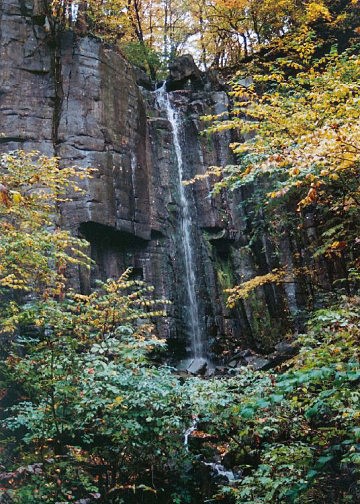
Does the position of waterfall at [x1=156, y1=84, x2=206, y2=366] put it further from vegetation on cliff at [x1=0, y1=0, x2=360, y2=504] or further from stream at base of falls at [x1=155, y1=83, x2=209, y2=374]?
vegetation on cliff at [x1=0, y1=0, x2=360, y2=504]

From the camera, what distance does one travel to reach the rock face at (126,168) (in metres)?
12.2

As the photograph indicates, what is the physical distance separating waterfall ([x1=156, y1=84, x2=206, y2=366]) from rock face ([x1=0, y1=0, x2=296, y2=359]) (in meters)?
0.18

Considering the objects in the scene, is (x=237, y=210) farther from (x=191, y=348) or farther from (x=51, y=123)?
(x=51, y=123)

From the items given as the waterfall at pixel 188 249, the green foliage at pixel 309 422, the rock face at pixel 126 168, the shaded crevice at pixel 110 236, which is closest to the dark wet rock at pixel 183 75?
the waterfall at pixel 188 249

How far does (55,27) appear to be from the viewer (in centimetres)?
1311

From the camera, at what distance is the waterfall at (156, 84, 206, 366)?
13.8m

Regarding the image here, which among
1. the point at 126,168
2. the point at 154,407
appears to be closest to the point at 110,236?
the point at 126,168

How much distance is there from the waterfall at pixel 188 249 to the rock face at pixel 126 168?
18cm

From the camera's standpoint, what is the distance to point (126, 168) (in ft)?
43.8

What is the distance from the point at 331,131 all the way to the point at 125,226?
8.25m

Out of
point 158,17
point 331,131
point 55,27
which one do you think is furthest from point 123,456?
point 158,17

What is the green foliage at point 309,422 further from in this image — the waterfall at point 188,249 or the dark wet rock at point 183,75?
the dark wet rock at point 183,75

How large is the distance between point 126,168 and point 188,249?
11.4 ft

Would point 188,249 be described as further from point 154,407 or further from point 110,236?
point 154,407
